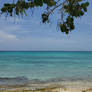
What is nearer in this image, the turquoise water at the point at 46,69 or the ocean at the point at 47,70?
Result: the ocean at the point at 47,70

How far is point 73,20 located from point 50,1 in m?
0.71

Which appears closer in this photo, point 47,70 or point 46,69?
point 47,70

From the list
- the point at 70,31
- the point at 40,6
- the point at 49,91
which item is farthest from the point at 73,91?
the point at 40,6

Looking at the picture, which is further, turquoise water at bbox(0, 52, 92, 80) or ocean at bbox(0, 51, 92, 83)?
turquoise water at bbox(0, 52, 92, 80)

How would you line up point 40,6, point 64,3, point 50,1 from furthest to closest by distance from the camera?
point 64,3, point 50,1, point 40,6

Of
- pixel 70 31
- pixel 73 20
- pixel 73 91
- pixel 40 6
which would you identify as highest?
pixel 40 6

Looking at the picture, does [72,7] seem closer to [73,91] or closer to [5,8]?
[5,8]

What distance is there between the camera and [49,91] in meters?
5.44

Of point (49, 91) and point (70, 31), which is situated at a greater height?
point (70, 31)

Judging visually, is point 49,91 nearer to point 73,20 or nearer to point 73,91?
point 73,91

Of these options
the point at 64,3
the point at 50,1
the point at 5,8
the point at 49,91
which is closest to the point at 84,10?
the point at 64,3

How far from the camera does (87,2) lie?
4.36 metres

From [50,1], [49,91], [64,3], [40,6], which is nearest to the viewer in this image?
[40,6]

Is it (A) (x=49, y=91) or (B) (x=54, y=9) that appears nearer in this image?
(B) (x=54, y=9)
